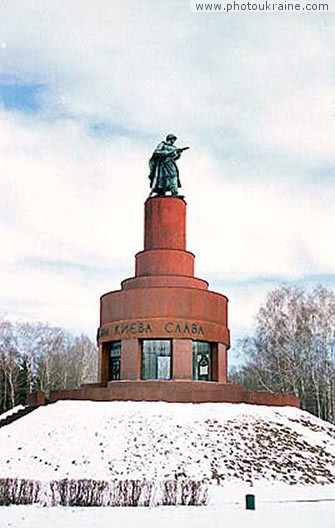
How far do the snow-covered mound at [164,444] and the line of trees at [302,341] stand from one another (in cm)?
1343

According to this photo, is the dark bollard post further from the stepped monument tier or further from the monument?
the stepped monument tier

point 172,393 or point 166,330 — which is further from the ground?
point 166,330

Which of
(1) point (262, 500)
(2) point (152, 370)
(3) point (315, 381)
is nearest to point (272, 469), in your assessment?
(1) point (262, 500)

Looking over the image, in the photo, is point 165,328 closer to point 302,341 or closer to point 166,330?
point 166,330

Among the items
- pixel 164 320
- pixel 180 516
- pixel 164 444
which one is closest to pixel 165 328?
pixel 164 320

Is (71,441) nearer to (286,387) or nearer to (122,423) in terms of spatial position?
(122,423)

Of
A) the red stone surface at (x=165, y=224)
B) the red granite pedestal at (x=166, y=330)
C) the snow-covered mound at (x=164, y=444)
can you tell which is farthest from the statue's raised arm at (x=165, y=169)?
the snow-covered mound at (x=164, y=444)

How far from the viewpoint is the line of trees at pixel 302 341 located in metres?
34.9

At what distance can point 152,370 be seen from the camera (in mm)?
24859

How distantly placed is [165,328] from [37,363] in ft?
73.4

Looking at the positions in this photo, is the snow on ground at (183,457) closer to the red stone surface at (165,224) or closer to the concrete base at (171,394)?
the concrete base at (171,394)

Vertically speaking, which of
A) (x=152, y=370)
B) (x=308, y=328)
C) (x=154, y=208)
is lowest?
(x=152, y=370)

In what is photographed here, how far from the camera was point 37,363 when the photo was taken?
44.2 m

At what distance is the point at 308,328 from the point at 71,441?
20247mm
